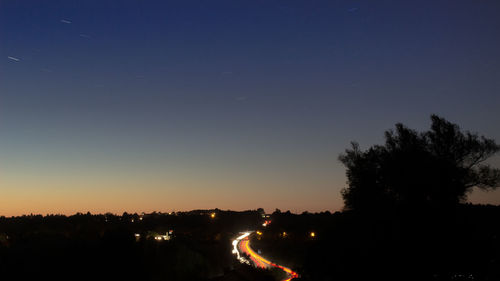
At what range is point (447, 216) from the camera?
14.1 m

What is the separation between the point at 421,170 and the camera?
67.0 feet

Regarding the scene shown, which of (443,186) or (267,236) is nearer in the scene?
(443,186)

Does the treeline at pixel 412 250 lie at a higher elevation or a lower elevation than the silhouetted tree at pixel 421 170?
lower

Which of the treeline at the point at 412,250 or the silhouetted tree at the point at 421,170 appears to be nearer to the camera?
the treeline at the point at 412,250

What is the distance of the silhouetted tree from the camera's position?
20.3 meters

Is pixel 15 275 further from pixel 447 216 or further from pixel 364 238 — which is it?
pixel 447 216

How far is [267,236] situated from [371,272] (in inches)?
3076

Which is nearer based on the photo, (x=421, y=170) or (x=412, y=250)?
(x=412, y=250)

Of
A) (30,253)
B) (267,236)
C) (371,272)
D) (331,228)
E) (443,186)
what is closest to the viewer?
(371,272)

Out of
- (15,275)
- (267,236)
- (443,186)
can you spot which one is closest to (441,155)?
(443,186)

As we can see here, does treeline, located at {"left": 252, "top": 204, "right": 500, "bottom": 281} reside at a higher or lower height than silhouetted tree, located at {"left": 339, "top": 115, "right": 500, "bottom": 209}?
lower

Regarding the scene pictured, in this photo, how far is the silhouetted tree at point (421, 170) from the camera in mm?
20328

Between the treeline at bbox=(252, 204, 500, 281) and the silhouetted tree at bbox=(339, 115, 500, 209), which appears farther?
the silhouetted tree at bbox=(339, 115, 500, 209)

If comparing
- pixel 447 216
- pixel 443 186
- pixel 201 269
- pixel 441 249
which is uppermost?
pixel 443 186
